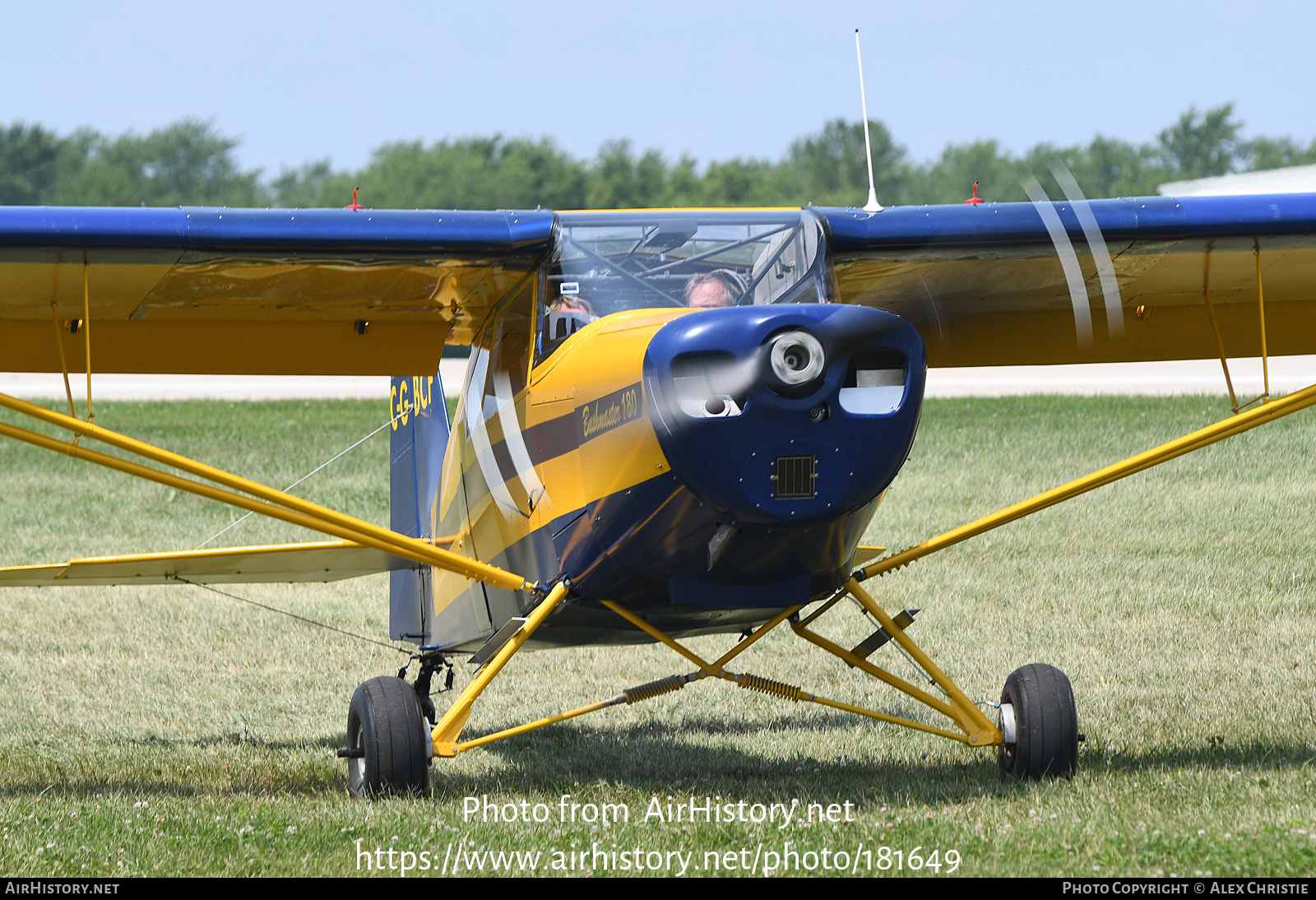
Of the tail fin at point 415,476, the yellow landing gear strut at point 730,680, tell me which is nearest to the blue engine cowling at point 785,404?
the yellow landing gear strut at point 730,680

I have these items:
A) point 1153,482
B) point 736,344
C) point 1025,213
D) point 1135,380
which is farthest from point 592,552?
point 1135,380

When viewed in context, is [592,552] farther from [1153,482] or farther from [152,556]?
[1153,482]

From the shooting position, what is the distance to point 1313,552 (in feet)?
47.6

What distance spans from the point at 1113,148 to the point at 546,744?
64.8 meters

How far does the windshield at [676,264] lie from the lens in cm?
618

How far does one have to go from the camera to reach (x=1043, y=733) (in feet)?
21.2

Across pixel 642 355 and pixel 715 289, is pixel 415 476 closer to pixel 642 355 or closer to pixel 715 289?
pixel 715 289

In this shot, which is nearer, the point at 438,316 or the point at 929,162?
the point at 438,316

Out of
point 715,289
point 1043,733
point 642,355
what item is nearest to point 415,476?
point 715,289

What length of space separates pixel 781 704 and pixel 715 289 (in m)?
4.32

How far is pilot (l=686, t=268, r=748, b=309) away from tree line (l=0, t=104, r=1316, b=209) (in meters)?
72.2

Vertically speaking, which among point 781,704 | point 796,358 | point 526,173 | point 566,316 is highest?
point 526,173

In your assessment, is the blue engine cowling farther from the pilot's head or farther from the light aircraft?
the pilot's head

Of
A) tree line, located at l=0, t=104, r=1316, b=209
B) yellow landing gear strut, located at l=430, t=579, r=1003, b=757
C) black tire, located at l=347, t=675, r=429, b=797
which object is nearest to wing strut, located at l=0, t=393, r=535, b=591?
yellow landing gear strut, located at l=430, t=579, r=1003, b=757
